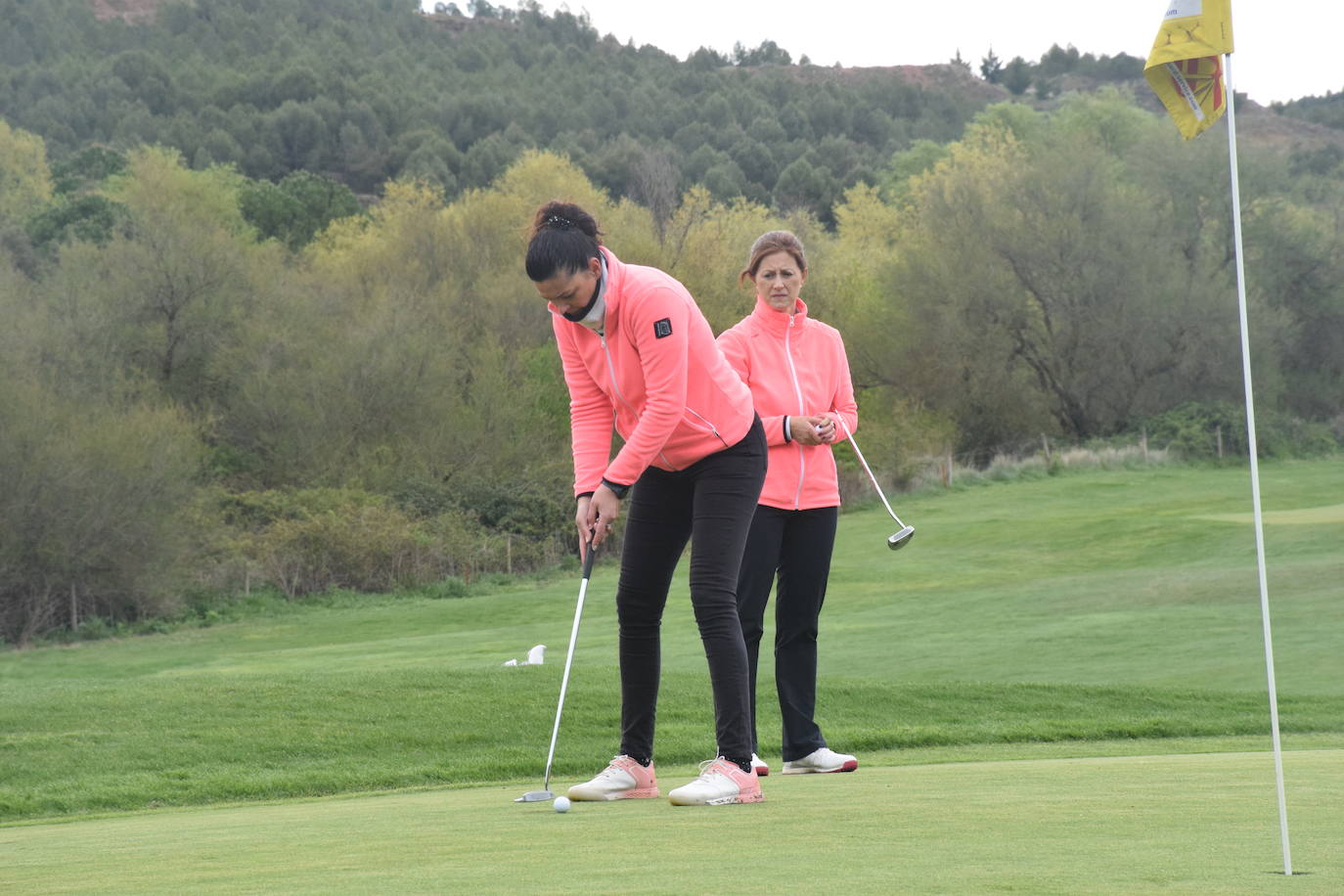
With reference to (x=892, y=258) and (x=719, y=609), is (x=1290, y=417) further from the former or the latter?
(x=719, y=609)

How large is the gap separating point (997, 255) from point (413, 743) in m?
40.6

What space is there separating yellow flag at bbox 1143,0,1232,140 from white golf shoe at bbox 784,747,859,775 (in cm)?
326

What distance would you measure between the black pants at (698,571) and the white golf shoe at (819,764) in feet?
4.14

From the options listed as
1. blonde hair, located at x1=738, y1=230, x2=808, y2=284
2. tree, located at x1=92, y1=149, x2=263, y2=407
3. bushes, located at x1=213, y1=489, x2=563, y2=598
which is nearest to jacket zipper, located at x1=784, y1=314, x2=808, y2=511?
blonde hair, located at x1=738, y1=230, x2=808, y2=284

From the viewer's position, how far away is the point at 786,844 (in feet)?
12.6

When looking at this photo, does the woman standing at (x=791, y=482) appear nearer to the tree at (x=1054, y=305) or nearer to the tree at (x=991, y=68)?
the tree at (x=1054, y=305)

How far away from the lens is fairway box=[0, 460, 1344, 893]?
3.59 m

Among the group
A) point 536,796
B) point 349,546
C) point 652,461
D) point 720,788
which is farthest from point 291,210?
point 720,788

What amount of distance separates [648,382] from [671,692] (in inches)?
274

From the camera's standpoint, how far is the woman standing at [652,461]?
510cm

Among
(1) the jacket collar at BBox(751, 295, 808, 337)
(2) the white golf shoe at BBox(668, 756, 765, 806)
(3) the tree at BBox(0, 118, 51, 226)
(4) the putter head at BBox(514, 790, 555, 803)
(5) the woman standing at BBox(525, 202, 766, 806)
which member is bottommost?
(4) the putter head at BBox(514, 790, 555, 803)

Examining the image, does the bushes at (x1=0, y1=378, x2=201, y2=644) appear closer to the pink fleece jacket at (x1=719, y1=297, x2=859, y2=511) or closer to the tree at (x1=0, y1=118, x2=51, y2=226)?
the pink fleece jacket at (x1=719, y1=297, x2=859, y2=511)

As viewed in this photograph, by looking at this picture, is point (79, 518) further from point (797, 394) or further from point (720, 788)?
point (720, 788)

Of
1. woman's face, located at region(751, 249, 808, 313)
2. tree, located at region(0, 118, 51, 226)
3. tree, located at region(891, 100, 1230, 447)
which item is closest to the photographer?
woman's face, located at region(751, 249, 808, 313)
